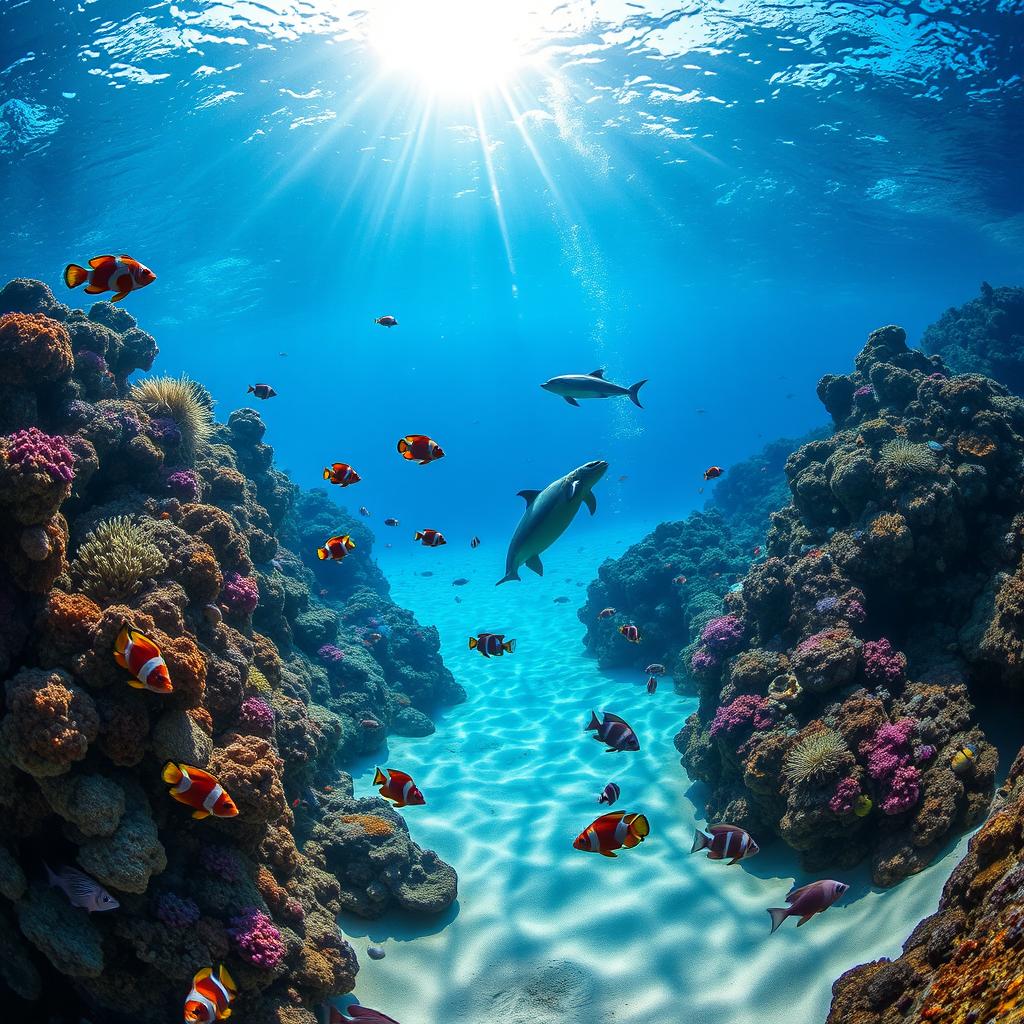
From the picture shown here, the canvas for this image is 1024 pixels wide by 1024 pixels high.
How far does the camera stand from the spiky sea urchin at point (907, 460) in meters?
6.96

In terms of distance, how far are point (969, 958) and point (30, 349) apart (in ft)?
24.2

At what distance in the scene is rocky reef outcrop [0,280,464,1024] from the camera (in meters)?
3.52

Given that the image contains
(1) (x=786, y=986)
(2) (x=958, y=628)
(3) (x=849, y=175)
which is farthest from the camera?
(3) (x=849, y=175)

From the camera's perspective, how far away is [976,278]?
5209 cm

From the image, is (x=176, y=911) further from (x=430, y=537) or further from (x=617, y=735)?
(x=430, y=537)

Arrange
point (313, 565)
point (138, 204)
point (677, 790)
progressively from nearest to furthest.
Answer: point (677, 790), point (313, 565), point (138, 204)

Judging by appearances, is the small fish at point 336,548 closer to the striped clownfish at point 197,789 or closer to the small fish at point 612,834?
the striped clownfish at point 197,789

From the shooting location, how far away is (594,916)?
5789 mm

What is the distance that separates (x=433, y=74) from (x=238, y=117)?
631cm

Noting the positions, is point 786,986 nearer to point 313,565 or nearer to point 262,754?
point 262,754

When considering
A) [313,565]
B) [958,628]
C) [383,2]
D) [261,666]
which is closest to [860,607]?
[958,628]

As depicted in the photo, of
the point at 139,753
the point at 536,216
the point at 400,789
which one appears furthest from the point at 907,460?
the point at 536,216

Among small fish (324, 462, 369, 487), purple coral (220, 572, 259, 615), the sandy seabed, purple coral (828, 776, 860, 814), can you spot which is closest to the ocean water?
the sandy seabed

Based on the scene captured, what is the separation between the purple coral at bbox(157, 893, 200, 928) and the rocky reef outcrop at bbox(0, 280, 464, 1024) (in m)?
0.01
